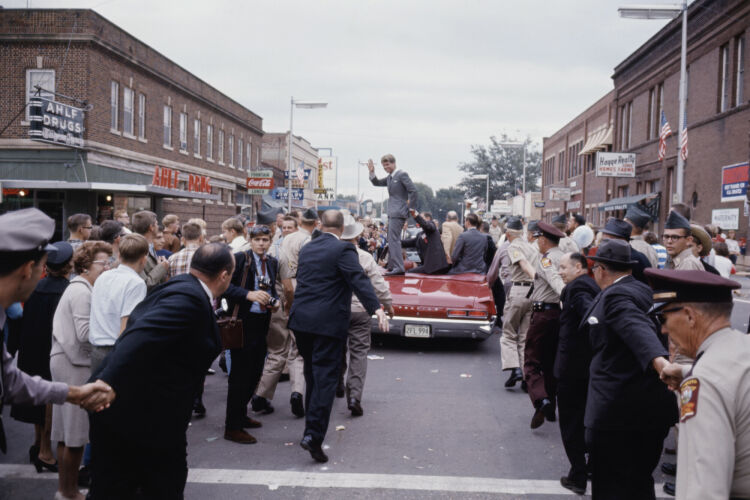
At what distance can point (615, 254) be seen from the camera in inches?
169

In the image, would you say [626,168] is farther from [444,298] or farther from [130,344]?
[130,344]

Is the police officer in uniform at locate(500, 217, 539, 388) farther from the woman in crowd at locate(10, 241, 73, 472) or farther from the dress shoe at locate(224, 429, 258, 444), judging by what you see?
the woman in crowd at locate(10, 241, 73, 472)

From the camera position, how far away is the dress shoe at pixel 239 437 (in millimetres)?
6078

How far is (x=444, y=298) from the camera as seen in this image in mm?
10328

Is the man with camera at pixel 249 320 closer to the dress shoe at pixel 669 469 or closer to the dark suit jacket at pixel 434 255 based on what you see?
the dress shoe at pixel 669 469

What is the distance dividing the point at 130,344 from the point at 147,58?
88.5ft

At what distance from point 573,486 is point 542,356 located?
172 centimetres

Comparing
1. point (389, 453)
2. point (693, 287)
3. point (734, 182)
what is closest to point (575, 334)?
point (389, 453)

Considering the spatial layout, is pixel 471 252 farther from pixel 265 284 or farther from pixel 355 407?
pixel 265 284

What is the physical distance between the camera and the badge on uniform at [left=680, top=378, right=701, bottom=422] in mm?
2100

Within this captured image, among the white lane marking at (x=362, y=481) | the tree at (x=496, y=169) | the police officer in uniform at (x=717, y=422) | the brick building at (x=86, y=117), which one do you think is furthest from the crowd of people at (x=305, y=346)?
the tree at (x=496, y=169)

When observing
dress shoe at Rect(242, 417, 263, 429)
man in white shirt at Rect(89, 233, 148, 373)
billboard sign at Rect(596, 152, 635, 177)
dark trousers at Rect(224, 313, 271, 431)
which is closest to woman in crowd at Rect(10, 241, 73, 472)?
man in white shirt at Rect(89, 233, 148, 373)

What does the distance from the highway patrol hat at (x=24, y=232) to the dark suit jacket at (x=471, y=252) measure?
1007 centimetres

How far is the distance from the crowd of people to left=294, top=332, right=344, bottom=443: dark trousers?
0.02 metres
